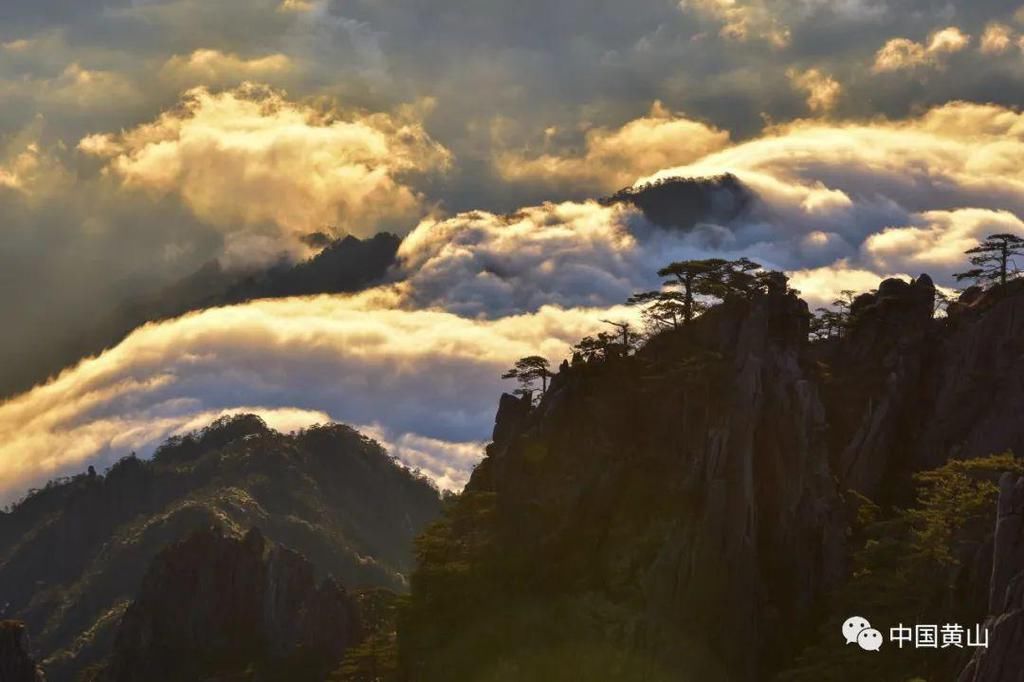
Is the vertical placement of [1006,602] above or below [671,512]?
below

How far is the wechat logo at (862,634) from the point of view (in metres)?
133

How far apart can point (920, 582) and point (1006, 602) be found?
35.9 meters

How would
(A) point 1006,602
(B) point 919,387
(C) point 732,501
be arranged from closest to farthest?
(A) point 1006,602
(C) point 732,501
(B) point 919,387

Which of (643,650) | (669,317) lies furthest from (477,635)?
(669,317)

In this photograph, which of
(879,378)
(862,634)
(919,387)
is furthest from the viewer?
(879,378)

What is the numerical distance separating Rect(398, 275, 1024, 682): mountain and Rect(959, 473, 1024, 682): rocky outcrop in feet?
60.5

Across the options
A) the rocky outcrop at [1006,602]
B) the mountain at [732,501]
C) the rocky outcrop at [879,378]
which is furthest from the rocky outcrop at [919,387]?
the rocky outcrop at [1006,602]

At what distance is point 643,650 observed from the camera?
144 meters

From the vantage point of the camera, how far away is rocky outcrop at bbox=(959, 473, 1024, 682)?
93.9 metres

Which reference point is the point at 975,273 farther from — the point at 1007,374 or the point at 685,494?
the point at 685,494

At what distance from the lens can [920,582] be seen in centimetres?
13338

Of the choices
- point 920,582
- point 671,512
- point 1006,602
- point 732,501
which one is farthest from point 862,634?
point 1006,602

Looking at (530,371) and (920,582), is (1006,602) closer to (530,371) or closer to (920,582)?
(920,582)

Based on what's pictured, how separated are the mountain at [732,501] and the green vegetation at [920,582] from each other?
0.99 feet
